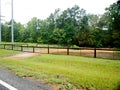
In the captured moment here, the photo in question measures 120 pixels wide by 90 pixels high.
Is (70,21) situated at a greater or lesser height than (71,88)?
greater

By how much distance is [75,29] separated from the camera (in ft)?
262

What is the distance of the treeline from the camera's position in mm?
65750

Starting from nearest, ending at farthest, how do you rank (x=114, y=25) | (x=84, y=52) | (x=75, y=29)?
1. (x=84, y=52)
2. (x=114, y=25)
3. (x=75, y=29)

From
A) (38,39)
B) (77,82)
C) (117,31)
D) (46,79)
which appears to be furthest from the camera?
(38,39)

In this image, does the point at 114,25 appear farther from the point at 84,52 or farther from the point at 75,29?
the point at 84,52

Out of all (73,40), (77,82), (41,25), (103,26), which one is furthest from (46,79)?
(41,25)

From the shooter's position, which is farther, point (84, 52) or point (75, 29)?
point (75, 29)

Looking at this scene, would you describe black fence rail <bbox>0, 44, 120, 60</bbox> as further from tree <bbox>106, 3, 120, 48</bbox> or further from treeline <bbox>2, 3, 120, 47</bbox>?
treeline <bbox>2, 3, 120, 47</bbox>

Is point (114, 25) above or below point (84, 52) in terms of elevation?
above

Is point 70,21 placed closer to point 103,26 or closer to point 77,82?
point 103,26

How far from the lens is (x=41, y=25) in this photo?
9488 centimetres

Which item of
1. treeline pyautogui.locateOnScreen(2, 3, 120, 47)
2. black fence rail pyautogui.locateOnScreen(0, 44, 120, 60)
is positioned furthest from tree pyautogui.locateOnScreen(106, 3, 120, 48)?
black fence rail pyautogui.locateOnScreen(0, 44, 120, 60)

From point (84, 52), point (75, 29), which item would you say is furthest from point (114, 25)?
point (84, 52)

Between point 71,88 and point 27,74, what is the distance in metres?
3.22
